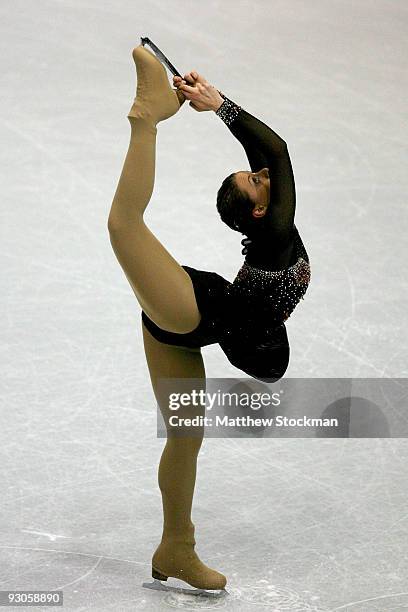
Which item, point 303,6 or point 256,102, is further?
point 303,6

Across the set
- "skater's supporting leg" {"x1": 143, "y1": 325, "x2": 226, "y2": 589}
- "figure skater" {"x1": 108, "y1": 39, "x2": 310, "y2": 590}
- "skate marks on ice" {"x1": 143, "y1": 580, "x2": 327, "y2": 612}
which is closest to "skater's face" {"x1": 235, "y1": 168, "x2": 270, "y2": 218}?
"figure skater" {"x1": 108, "y1": 39, "x2": 310, "y2": 590}

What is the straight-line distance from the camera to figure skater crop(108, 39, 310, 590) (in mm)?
2881

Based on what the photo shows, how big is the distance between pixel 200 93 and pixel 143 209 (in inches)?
14.4

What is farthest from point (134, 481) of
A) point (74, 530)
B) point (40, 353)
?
point (40, 353)

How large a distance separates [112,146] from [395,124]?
6.02ft

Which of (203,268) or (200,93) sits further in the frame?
(203,268)

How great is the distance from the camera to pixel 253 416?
3.37m

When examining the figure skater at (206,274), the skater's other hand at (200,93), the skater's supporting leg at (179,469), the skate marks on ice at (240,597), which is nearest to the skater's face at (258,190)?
the figure skater at (206,274)

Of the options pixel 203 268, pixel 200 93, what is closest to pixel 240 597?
pixel 200 93

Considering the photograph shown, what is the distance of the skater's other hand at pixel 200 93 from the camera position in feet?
9.78

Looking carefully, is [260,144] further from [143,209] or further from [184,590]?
[184,590]

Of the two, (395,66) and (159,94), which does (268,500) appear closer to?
(159,94)

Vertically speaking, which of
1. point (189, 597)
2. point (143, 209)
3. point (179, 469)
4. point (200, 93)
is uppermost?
point (200, 93)

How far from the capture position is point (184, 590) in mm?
3238
